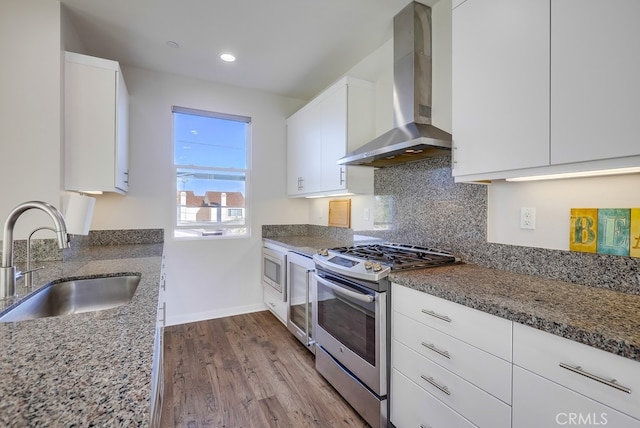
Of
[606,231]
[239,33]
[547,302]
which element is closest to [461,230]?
[606,231]

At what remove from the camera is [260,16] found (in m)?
2.18

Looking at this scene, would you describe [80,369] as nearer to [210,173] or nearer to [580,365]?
[580,365]

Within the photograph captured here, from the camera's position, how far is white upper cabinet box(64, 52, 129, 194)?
7.09ft

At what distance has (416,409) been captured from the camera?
1.45m

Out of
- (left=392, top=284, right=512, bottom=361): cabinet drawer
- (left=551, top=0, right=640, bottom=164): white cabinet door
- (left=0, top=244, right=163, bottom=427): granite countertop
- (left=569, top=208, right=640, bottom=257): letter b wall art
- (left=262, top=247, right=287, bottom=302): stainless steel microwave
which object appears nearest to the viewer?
(left=0, top=244, right=163, bottom=427): granite countertop

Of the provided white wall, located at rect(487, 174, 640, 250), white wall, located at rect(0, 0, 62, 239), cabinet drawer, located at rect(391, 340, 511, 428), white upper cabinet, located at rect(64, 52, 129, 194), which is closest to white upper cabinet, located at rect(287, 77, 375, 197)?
white wall, located at rect(487, 174, 640, 250)

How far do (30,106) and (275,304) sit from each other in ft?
8.37

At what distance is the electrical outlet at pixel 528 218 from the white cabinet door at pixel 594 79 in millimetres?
435

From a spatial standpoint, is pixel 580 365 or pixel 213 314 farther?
pixel 213 314

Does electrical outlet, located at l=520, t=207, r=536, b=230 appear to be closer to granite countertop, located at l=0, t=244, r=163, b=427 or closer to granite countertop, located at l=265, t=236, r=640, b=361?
granite countertop, located at l=265, t=236, r=640, b=361

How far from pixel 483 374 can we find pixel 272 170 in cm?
304

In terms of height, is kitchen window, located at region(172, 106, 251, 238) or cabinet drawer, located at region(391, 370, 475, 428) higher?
kitchen window, located at region(172, 106, 251, 238)

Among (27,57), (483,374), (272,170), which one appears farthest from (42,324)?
(272,170)

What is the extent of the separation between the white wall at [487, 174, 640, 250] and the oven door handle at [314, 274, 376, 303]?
2.60 feet
